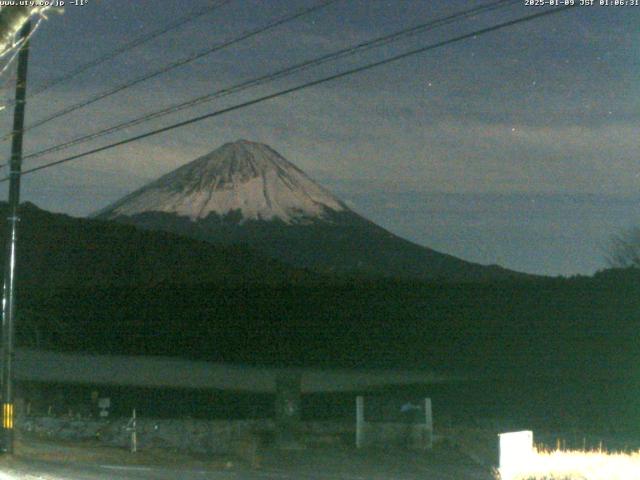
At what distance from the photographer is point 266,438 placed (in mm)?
23938

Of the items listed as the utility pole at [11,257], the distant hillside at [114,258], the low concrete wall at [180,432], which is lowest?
the low concrete wall at [180,432]

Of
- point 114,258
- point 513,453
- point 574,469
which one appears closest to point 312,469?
point 513,453

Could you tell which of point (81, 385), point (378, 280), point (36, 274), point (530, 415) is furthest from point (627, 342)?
point (36, 274)

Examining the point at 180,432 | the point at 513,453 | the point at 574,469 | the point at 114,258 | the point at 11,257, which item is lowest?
the point at 180,432

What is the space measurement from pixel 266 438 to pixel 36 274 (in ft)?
163

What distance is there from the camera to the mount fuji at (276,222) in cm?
15800

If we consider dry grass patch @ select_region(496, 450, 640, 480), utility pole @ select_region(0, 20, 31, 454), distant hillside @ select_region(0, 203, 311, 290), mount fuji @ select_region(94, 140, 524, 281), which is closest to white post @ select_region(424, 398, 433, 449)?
dry grass patch @ select_region(496, 450, 640, 480)

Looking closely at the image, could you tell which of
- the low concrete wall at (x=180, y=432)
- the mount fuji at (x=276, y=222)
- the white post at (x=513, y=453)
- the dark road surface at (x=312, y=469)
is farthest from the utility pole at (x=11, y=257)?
the mount fuji at (x=276, y=222)

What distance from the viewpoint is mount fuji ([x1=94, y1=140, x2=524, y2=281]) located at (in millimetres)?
158000

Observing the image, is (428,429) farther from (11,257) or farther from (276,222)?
(276,222)

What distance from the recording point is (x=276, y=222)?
18488 centimetres

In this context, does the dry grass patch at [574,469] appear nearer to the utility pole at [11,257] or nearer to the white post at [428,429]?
the white post at [428,429]

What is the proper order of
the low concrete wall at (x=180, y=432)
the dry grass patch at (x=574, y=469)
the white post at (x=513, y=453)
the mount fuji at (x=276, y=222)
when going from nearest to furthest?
the dry grass patch at (x=574, y=469)
the white post at (x=513, y=453)
the low concrete wall at (x=180, y=432)
the mount fuji at (x=276, y=222)

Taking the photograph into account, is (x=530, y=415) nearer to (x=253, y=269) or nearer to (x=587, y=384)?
(x=587, y=384)
